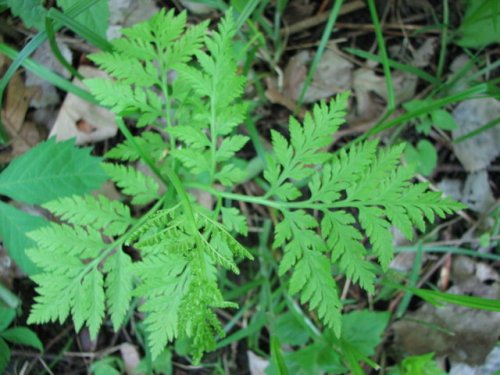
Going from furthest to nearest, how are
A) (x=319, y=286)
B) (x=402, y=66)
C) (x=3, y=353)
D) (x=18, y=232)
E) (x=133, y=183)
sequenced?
1. (x=402, y=66)
2. (x=3, y=353)
3. (x=18, y=232)
4. (x=133, y=183)
5. (x=319, y=286)

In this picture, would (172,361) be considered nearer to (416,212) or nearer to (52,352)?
(52,352)

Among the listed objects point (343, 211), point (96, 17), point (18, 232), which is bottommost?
point (18, 232)

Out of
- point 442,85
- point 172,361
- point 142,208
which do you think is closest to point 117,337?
point 172,361

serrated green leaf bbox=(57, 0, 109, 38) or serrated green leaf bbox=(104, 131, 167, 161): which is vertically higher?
serrated green leaf bbox=(57, 0, 109, 38)

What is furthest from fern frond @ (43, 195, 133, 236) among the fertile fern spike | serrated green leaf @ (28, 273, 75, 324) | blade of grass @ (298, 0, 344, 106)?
blade of grass @ (298, 0, 344, 106)

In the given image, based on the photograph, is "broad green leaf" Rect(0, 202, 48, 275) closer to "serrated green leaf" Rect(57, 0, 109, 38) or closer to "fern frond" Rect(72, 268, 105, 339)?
"fern frond" Rect(72, 268, 105, 339)

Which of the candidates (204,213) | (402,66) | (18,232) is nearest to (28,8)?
(18,232)

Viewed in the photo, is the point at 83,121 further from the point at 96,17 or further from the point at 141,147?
the point at 141,147

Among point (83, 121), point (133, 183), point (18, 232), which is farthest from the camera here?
point (83, 121)
